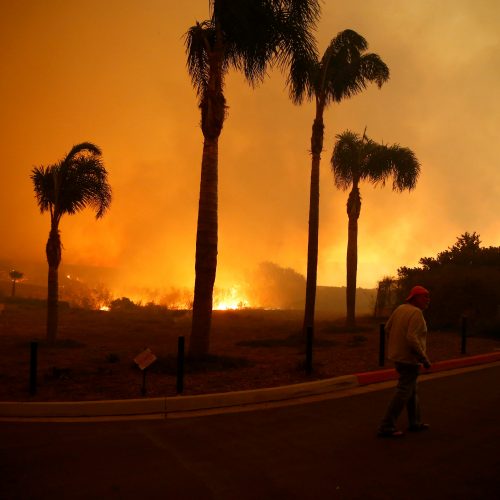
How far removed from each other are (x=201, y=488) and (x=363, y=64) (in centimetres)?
1752

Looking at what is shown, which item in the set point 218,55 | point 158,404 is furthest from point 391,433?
point 218,55

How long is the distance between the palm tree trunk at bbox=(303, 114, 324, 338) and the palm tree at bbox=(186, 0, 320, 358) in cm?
583

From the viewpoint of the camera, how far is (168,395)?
7602mm

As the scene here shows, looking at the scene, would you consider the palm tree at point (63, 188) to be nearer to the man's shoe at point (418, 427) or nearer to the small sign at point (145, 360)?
the small sign at point (145, 360)

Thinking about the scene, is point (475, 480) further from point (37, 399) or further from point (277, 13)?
point (277, 13)

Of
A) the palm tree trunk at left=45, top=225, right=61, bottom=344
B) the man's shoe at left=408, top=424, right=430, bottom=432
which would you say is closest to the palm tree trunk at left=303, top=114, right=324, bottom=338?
the palm tree trunk at left=45, top=225, right=61, bottom=344

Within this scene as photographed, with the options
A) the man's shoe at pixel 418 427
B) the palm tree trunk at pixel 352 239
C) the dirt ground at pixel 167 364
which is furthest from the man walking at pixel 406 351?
the palm tree trunk at pixel 352 239

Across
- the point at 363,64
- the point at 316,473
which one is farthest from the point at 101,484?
the point at 363,64

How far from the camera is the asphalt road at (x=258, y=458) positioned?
4.20m

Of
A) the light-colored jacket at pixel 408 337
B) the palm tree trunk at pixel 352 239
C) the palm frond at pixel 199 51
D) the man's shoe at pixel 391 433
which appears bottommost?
the man's shoe at pixel 391 433

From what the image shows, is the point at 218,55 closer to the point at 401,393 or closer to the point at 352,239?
the point at 401,393

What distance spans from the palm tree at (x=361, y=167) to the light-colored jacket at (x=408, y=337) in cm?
1599

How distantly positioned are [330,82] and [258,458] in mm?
15530

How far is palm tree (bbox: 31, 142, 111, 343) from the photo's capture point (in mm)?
15133
